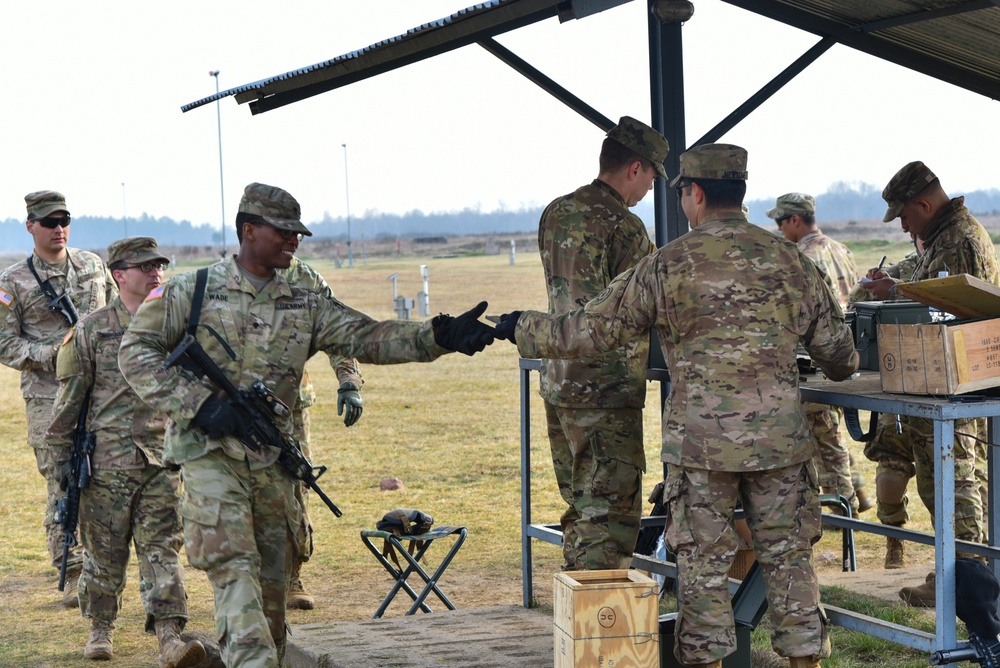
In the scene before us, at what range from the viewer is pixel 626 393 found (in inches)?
217

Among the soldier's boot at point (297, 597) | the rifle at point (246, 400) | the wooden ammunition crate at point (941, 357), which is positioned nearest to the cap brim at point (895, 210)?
the wooden ammunition crate at point (941, 357)

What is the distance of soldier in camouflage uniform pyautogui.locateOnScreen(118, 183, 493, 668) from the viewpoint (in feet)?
15.9

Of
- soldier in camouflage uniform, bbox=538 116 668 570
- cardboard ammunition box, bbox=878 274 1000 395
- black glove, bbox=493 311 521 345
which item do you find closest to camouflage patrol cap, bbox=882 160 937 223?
soldier in camouflage uniform, bbox=538 116 668 570

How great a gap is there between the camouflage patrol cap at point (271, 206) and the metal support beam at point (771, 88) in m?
2.75

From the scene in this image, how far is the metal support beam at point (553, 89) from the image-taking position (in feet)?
23.4

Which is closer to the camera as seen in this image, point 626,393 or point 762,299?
point 762,299

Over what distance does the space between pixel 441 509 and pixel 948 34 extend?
6.01 meters

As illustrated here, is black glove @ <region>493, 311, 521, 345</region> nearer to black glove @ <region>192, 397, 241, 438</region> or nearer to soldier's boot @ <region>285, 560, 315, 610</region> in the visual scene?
black glove @ <region>192, 397, 241, 438</region>

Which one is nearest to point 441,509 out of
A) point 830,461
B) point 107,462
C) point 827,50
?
point 830,461

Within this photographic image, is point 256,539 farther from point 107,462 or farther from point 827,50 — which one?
point 827,50

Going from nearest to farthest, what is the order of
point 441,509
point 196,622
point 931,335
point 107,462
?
point 931,335 → point 107,462 → point 196,622 → point 441,509

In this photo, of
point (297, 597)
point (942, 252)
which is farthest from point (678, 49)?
point (297, 597)

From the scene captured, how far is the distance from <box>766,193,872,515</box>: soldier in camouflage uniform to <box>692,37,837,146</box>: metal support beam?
1.96m

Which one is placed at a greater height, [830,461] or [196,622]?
[830,461]
